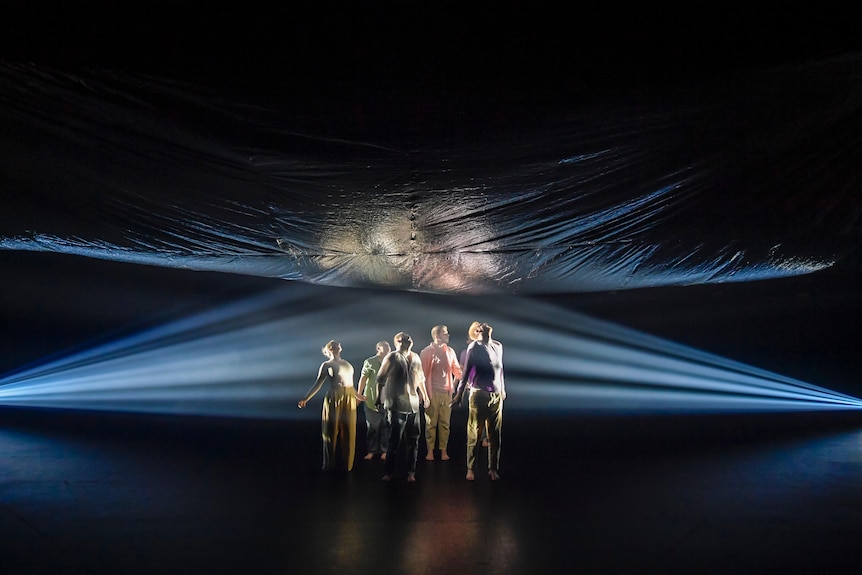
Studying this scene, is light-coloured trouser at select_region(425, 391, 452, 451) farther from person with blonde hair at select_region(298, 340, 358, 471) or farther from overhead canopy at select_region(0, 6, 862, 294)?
overhead canopy at select_region(0, 6, 862, 294)

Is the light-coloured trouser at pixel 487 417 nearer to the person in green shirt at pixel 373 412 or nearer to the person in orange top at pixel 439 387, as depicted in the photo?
the person in orange top at pixel 439 387

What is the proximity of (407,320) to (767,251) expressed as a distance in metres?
6.93

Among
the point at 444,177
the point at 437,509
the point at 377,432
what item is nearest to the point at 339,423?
the point at 377,432

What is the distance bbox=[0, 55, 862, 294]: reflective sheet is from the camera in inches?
114

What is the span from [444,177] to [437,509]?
2.41m

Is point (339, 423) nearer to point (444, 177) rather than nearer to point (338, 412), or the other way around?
point (338, 412)

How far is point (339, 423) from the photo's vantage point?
528 centimetres

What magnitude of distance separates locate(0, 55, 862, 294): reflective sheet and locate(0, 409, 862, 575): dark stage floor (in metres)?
2.11

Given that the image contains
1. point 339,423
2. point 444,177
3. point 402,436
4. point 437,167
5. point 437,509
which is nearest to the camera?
point 437,167

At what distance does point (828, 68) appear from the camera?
2631 mm

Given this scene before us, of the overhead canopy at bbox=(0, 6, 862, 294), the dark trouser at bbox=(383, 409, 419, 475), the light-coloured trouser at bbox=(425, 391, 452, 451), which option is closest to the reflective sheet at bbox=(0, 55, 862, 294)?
the overhead canopy at bbox=(0, 6, 862, 294)

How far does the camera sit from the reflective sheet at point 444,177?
289 cm

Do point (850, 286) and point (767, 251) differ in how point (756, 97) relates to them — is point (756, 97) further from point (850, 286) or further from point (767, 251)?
point (850, 286)

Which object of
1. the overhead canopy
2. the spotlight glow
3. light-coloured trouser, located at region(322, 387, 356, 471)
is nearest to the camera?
the overhead canopy
